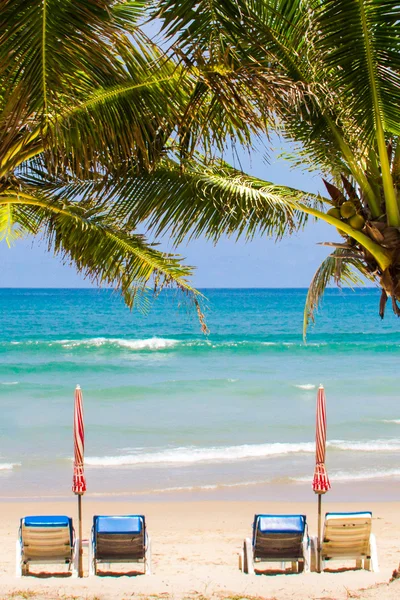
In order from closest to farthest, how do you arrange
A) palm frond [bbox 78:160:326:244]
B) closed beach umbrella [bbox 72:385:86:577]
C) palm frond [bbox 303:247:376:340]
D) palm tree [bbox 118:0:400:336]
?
palm tree [bbox 118:0:400:336] → palm frond [bbox 78:160:326:244] → closed beach umbrella [bbox 72:385:86:577] → palm frond [bbox 303:247:376:340]

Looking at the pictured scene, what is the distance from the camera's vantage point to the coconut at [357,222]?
4762 millimetres

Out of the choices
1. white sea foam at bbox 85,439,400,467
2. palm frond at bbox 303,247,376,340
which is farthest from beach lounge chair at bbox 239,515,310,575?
white sea foam at bbox 85,439,400,467

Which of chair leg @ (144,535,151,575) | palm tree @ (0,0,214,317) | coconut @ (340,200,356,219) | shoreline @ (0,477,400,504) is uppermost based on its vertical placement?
palm tree @ (0,0,214,317)

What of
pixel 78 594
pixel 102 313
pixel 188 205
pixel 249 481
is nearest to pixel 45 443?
pixel 249 481

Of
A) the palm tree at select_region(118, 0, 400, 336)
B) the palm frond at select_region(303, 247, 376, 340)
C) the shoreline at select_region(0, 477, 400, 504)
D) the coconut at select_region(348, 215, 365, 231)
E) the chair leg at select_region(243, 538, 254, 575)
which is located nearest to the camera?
the palm tree at select_region(118, 0, 400, 336)

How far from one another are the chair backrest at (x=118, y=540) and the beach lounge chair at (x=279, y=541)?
3.52 feet

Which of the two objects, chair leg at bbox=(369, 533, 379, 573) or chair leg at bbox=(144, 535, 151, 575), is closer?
chair leg at bbox=(144, 535, 151, 575)

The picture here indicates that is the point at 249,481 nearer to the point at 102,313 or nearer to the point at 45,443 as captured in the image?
the point at 45,443

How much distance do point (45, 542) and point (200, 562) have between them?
5.96 feet

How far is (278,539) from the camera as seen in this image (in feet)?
21.2

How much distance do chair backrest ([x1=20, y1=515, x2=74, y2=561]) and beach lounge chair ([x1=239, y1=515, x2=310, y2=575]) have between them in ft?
5.70

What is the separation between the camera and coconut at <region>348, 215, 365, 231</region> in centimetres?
476

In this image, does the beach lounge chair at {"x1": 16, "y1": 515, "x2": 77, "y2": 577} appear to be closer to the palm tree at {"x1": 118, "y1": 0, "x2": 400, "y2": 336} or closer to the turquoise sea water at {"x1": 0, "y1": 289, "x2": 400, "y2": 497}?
the turquoise sea water at {"x1": 0, "y1": 289, "x2": 400, "y2": 497}

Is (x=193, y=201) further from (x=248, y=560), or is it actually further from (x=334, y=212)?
(x=248, y=560)
